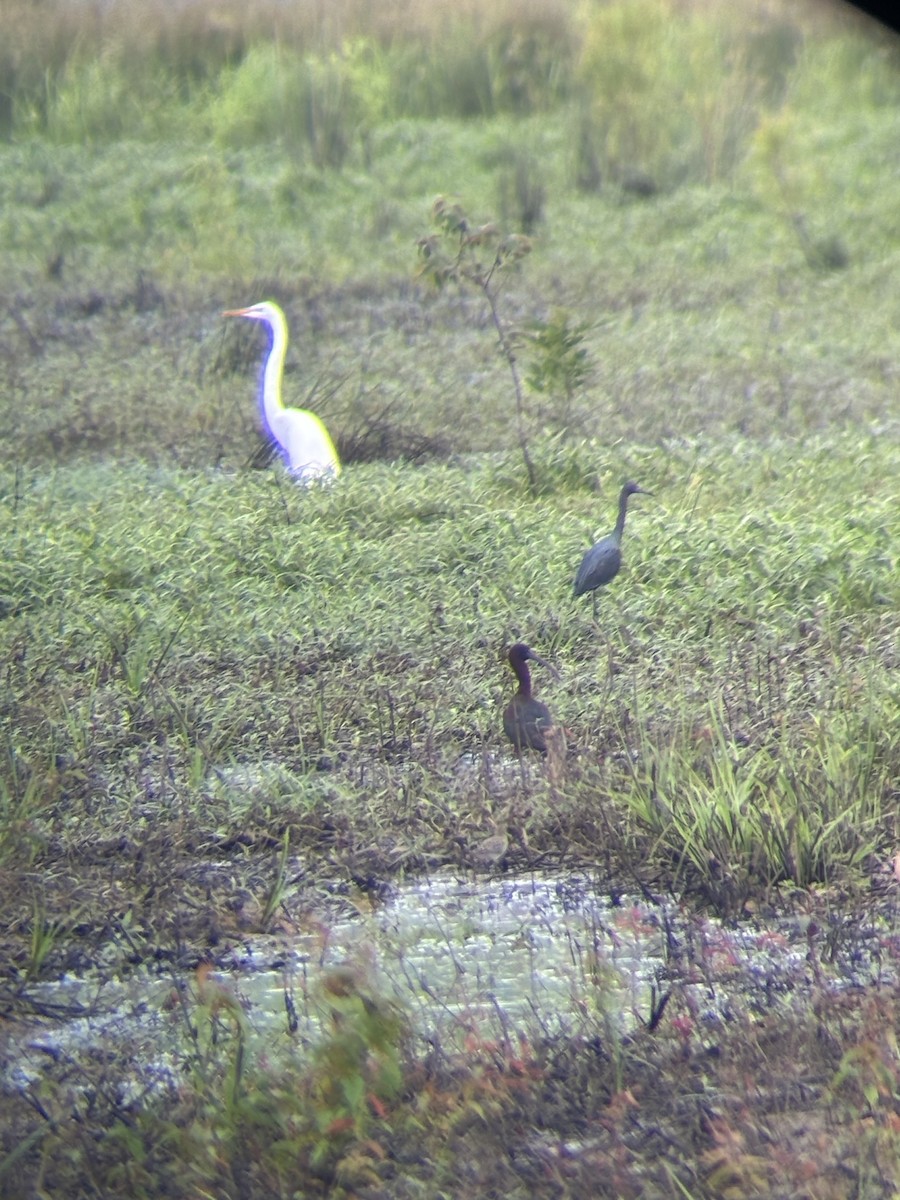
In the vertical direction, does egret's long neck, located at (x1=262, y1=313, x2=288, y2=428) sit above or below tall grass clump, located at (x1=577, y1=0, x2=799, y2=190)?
above

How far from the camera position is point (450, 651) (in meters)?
4.44

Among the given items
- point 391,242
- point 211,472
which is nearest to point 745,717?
point 211,472

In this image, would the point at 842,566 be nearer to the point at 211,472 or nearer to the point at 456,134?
the point at 211,472

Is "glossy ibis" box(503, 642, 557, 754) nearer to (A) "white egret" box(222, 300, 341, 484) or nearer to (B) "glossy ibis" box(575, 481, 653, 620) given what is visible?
(B) "glossy ibis" box(575, 481, 653, 620)

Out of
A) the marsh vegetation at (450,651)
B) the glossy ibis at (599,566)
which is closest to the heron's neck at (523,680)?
the marsh vegetation at (450,651)

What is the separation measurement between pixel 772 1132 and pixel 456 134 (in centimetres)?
1299

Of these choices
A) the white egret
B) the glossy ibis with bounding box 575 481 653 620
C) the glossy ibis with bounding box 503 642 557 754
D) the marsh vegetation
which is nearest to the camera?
the marsh vegetation

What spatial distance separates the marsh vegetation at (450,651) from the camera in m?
2.33

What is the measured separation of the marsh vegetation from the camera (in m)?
2.33

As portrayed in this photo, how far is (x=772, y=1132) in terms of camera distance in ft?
7.37

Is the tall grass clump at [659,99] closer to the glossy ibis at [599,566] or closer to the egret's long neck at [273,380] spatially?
the egret's long neck at [273,380]

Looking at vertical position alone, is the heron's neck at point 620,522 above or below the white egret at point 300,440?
above

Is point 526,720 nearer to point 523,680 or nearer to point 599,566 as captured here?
point 523,680

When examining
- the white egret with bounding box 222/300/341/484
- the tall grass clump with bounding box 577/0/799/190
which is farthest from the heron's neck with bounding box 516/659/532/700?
the tall grass clump with bounding box 577/0/799/190
